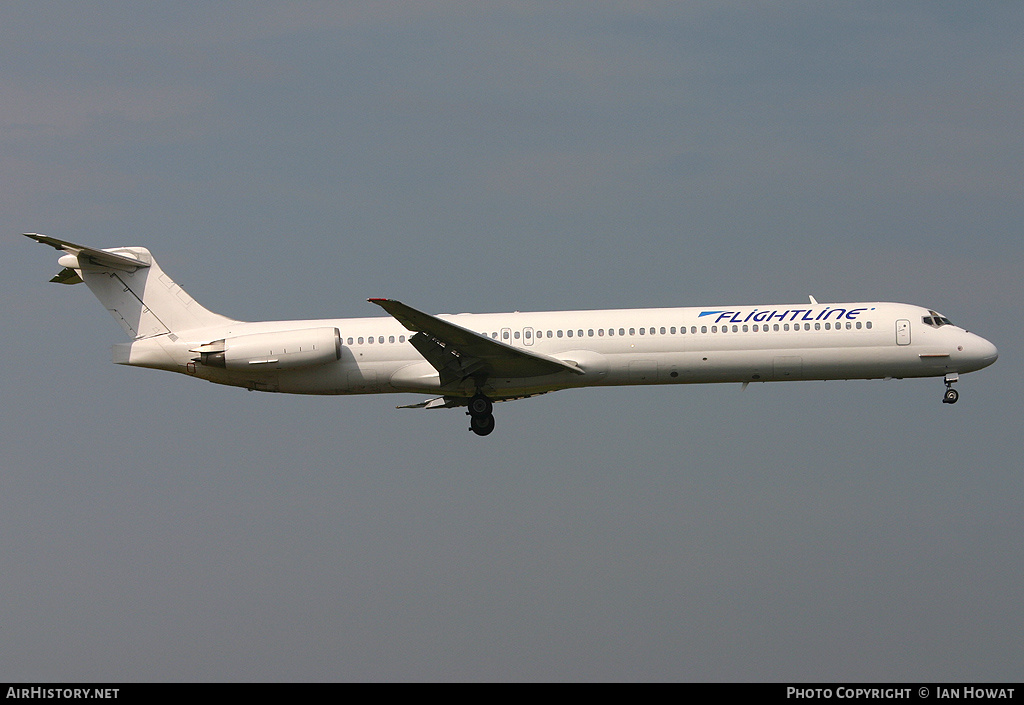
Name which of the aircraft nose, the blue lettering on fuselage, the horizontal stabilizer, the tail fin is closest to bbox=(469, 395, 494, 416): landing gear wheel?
the blue lettering on fuselage

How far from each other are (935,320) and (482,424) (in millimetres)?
12661

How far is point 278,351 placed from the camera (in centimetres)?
3122

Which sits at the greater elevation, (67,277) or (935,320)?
(67,277)

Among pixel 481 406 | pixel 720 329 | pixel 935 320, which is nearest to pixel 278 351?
pixel 481 406

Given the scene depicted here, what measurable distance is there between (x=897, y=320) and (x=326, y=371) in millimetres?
15392

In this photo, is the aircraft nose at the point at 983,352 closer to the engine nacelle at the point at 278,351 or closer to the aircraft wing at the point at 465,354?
the aircraft wing at the point at 465,354

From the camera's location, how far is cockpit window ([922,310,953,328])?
3225 centimetres

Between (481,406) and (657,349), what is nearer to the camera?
(657,349)

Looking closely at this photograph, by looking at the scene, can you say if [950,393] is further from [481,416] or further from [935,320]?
[481,416]

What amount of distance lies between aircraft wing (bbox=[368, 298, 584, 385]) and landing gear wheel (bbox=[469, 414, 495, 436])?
4.10 feet

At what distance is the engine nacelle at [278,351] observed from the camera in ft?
102

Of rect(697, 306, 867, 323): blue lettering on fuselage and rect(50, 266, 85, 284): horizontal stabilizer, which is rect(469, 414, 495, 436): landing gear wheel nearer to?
rect(697, 306, 867, 323): blue lettering on fuselage

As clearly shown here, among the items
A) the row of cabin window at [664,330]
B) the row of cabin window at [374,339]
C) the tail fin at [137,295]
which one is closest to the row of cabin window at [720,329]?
the row of cabin window at [664,330]

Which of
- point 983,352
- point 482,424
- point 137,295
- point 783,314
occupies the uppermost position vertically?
point 137,295
